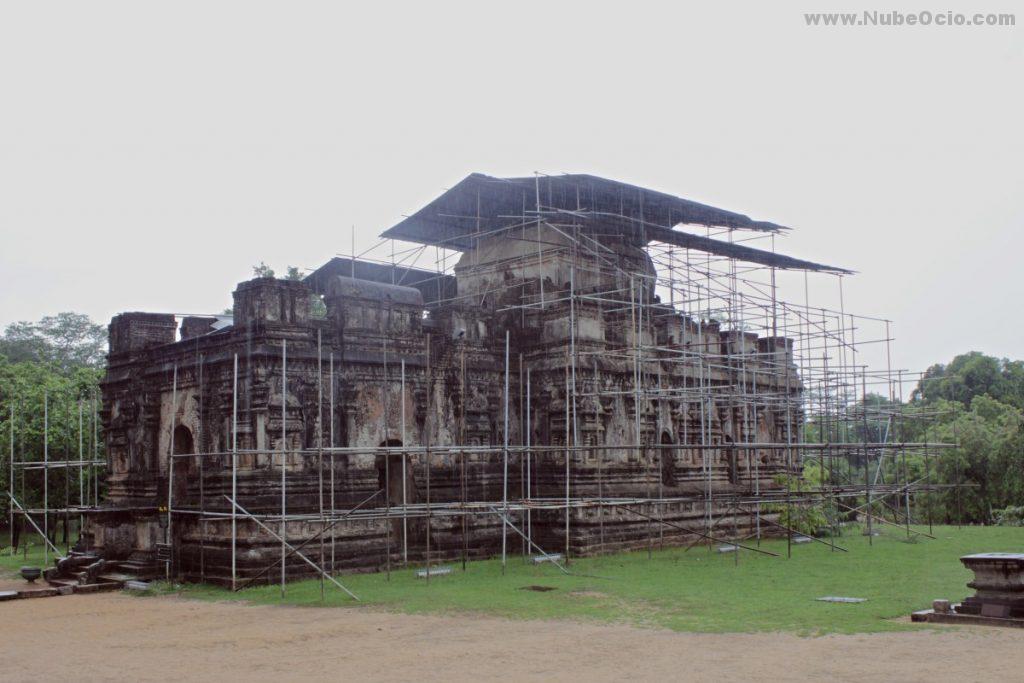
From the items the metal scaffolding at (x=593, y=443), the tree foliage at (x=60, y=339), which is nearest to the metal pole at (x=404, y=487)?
the metal scaffolding at (x=593, y=443)

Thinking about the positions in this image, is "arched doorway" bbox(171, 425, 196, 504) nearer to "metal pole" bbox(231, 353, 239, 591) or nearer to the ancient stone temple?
the ancient stone temple

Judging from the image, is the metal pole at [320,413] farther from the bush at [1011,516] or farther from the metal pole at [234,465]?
the bush at [1011,516]

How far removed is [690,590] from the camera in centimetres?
1431

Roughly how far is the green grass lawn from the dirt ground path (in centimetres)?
75

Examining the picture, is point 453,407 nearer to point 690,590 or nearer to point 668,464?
point 668,464

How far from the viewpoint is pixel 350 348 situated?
57.8 feet

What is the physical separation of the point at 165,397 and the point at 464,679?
455 inches

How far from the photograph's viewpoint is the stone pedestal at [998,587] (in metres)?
11.1

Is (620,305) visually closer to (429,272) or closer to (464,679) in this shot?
(429,272)

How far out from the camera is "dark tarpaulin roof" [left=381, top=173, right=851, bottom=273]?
21156mm

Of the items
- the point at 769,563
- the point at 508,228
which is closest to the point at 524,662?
the point at 769,563

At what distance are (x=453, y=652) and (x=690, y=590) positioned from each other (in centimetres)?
522

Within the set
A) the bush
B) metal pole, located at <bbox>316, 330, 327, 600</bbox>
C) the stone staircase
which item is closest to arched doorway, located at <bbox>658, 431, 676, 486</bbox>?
metal pole, located at <bbox>316, 330, 327, 600</bbox>

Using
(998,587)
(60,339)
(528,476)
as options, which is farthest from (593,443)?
(60,339)
